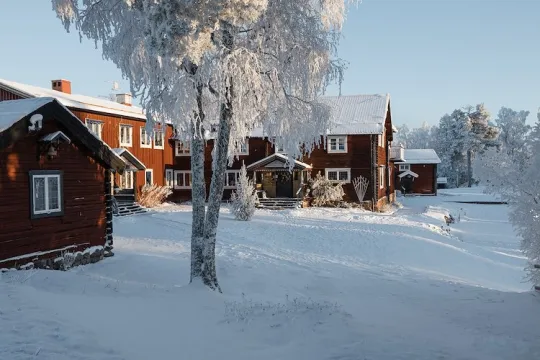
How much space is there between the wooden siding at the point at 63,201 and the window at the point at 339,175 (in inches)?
794

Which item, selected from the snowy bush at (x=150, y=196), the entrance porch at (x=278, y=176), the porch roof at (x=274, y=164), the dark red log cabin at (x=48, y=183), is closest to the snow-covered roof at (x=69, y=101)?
the snowy bush at (x=150, y=196)

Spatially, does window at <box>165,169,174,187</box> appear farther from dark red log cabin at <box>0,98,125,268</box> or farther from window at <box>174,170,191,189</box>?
dark red log cabin at <box>0,98,125,268</box>

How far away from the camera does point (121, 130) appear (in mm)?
27297

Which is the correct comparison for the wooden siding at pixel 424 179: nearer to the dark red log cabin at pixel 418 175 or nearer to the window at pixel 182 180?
the dark red log cabin at pixel 418 175

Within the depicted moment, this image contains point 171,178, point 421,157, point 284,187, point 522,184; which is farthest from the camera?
point 421,157

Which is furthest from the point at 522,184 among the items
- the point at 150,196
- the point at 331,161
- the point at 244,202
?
the point at 331,161

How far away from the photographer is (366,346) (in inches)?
226

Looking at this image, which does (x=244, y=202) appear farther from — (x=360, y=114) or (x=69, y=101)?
(x=360, y=114)

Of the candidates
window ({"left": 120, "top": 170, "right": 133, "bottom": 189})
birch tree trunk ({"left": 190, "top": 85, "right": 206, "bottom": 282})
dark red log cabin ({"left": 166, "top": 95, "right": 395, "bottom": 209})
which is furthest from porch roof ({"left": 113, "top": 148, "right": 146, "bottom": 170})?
birch tree trunk ({"left": 190, "top": 85, "right": 206, "bottom": 282})

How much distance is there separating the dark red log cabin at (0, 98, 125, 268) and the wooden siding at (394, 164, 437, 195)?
143 ft

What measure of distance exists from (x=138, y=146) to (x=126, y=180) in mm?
2834

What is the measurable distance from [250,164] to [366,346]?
26.6 meters

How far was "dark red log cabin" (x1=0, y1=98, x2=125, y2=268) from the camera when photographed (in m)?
10.3

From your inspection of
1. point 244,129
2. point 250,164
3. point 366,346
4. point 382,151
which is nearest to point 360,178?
point 382,151
